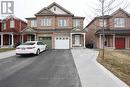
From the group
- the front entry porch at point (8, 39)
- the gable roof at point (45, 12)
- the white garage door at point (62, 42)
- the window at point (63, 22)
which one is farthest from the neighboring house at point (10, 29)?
the window at point (63, 22)

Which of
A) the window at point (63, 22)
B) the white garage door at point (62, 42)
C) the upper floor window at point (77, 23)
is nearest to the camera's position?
the white garage door at point (62, 42)

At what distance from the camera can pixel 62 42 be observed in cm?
3375

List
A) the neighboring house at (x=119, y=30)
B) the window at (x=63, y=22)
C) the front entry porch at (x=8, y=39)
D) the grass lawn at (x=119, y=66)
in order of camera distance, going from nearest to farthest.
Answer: the grass lawn at (x=119, y=66) < the neighboring house at (x=119, y=30) < the window at (x=63, y=22) < the front entry porch at (x=8, y=39)

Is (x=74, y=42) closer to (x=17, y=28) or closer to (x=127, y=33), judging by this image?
(x=127, y=33)

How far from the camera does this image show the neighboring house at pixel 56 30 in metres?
33.8

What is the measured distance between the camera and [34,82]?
343 inches

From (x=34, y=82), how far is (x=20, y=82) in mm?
651

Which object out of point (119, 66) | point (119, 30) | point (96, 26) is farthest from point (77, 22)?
point (119, 66)

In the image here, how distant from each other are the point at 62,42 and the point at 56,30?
8.23 feet

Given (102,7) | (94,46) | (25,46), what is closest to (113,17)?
(94,46)

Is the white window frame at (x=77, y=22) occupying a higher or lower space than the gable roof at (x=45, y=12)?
lower

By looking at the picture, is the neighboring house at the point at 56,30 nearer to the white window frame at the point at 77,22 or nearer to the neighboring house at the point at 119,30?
the white window frame at the point at 77,22

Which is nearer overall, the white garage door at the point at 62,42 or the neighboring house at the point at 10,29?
the white garage door at the point at 62,42

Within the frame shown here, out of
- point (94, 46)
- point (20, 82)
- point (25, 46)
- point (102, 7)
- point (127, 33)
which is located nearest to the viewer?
point (20, 82)
